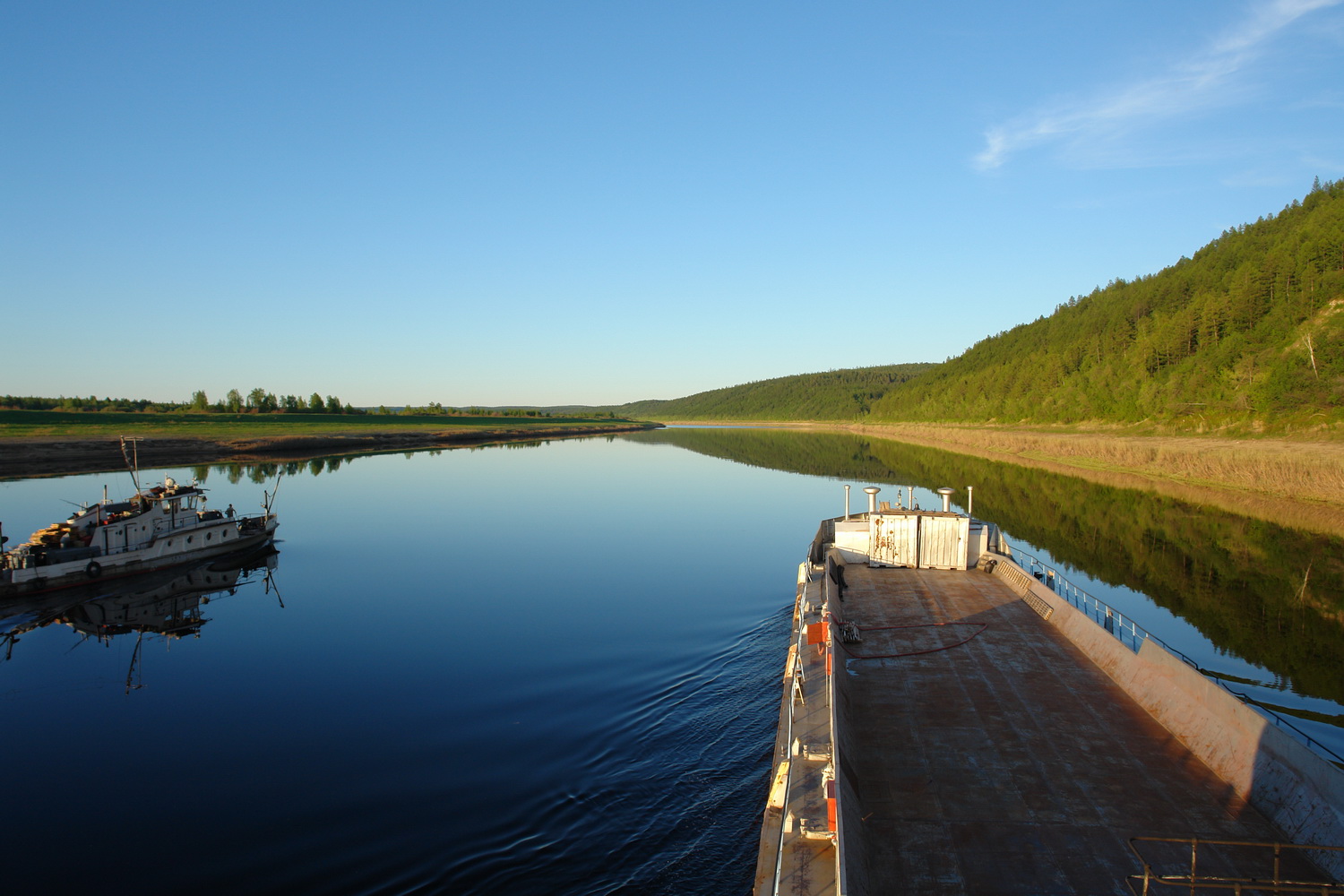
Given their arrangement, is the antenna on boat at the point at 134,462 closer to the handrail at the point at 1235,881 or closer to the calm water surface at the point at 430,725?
the calm water surface at the point at 430,725

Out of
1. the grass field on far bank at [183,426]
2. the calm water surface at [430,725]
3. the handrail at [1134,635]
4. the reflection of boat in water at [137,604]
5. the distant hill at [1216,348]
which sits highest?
the distant hill at [1216,348]

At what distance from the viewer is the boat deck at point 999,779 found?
25.1 feet

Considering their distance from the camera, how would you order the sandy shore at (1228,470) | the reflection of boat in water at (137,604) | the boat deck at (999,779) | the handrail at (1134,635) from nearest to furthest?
1. the boat deck at (999,779)
2. the handrail at (1134,635)
3. the reflection of boat in water at (137,604)
4. the sandy shore at (1228,470)

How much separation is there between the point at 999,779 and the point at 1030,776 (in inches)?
18.1

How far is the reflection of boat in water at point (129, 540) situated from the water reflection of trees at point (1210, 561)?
4106 cm

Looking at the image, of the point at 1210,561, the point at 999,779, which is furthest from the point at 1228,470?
the point at 999,779

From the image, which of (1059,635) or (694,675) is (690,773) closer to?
(694,675)

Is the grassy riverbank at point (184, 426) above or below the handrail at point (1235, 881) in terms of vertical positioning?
above

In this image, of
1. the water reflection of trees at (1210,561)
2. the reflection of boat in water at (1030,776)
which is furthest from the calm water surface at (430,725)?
the reflection of boat in water at (1030,776)

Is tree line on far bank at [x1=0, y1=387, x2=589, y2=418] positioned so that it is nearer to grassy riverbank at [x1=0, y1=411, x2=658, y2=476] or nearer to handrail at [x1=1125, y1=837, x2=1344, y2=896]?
grassy riverbank at [x1=0, y1=411, x2=658, y2=476]

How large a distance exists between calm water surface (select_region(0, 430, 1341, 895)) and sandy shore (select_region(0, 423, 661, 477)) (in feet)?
201

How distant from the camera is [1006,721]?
11.4m

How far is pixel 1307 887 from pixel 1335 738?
9706 millimetres

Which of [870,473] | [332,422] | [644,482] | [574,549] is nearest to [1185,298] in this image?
[870,473]
